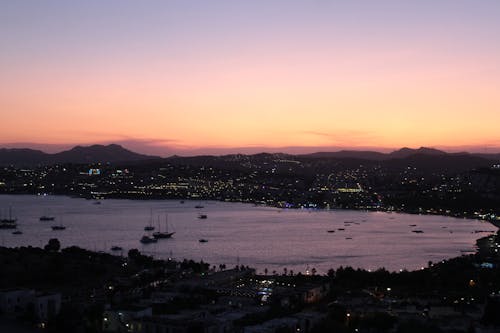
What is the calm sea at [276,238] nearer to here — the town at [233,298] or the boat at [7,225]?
the boat at [7,225]

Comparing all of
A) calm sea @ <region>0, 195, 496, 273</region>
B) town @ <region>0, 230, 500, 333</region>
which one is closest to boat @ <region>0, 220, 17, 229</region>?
calm sea @ <region>0, 195, 496, 273</region>

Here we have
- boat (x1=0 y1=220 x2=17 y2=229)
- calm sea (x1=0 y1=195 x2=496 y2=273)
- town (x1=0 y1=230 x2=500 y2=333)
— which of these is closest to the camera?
town (x1=0 y1=230 x2=500 y2=333)

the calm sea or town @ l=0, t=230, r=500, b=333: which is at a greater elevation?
town @ l=0, t=230, r=500, b=333

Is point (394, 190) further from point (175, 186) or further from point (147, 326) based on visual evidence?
point (147, 326)

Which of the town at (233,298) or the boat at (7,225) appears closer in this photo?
the town at (233,298)

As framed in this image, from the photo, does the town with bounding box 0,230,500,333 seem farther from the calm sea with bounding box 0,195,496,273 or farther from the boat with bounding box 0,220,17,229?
the boat with bounding box 0,220,17,229

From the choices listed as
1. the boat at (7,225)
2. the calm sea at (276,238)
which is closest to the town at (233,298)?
the calm sea at (276,238)

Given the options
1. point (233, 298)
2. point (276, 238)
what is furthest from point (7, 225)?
point (233, 298)

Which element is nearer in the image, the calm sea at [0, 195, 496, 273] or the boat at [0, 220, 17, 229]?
the calm sea at [0, 195, 496, 273]
